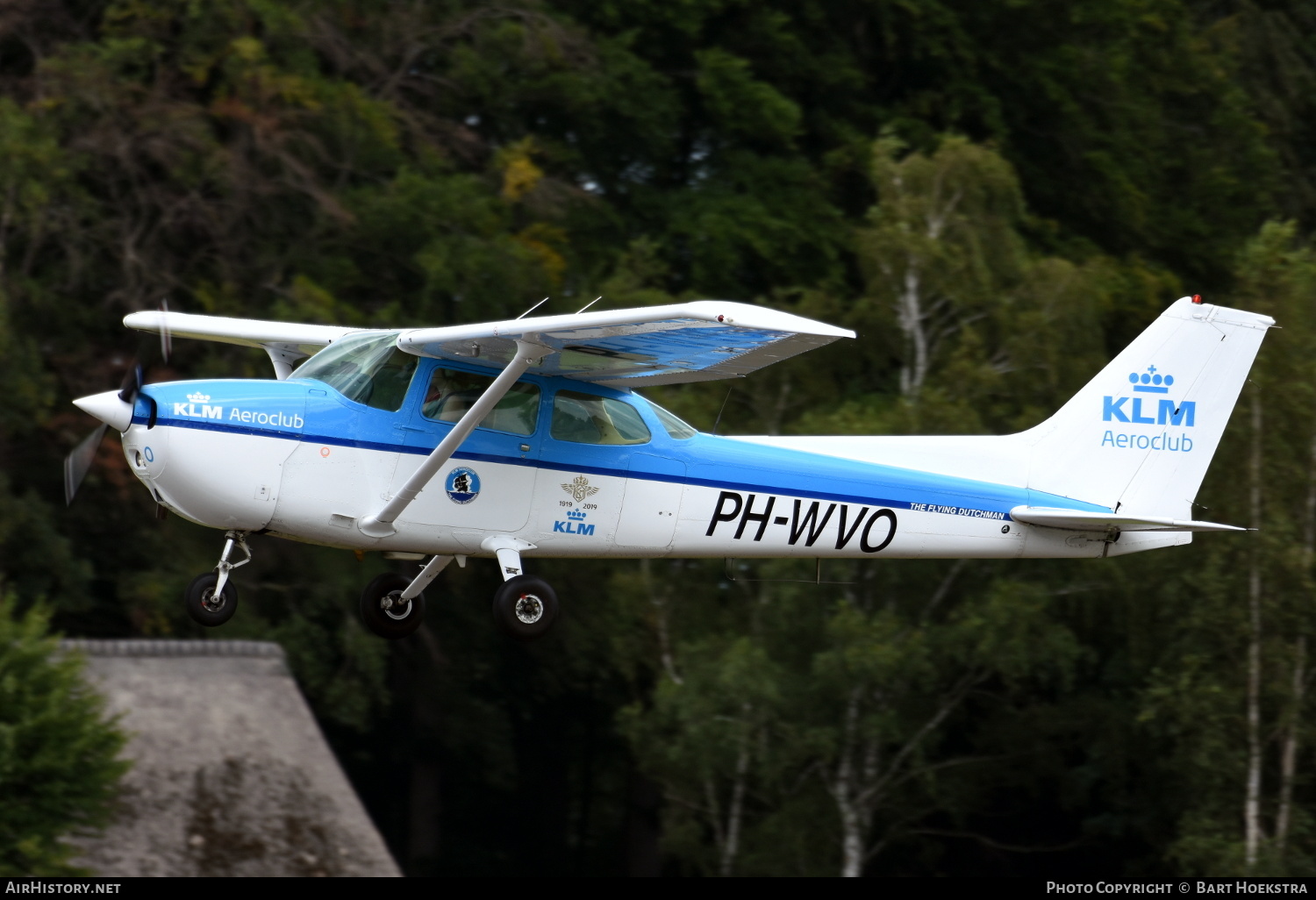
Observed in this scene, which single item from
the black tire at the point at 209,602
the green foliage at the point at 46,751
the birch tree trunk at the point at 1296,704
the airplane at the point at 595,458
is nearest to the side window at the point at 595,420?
the airplane at the point at 595,458

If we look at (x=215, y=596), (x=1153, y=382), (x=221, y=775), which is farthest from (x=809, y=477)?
(x=221, y=775)

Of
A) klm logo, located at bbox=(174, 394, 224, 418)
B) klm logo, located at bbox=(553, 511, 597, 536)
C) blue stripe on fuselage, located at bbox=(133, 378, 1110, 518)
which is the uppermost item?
blue stripe on fuselage, located at bbox=(133, 378, 1110, 518)

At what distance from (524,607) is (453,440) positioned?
125cm

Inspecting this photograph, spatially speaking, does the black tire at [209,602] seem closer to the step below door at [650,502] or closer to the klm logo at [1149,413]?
the step below door at [650,502]

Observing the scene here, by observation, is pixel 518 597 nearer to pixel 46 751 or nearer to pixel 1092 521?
pixel 1092 521

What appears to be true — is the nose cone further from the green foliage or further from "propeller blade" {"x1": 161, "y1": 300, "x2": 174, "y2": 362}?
the green foliage

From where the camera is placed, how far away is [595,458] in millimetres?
11711

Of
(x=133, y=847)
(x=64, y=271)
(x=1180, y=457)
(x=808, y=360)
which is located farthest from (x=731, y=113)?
(x=1180, y=457)

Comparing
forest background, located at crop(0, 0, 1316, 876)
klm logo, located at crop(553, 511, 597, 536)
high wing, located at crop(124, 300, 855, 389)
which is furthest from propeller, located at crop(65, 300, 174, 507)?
forest background, located at crop(0, 0, 1316, 876)

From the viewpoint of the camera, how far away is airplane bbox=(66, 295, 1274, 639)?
1086cm

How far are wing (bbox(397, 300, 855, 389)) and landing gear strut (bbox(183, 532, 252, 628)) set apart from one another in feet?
5.84

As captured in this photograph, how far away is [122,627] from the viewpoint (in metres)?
27.2

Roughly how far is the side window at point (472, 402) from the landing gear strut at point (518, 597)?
29.7 inches

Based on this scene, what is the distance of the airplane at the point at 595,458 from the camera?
428 inches
